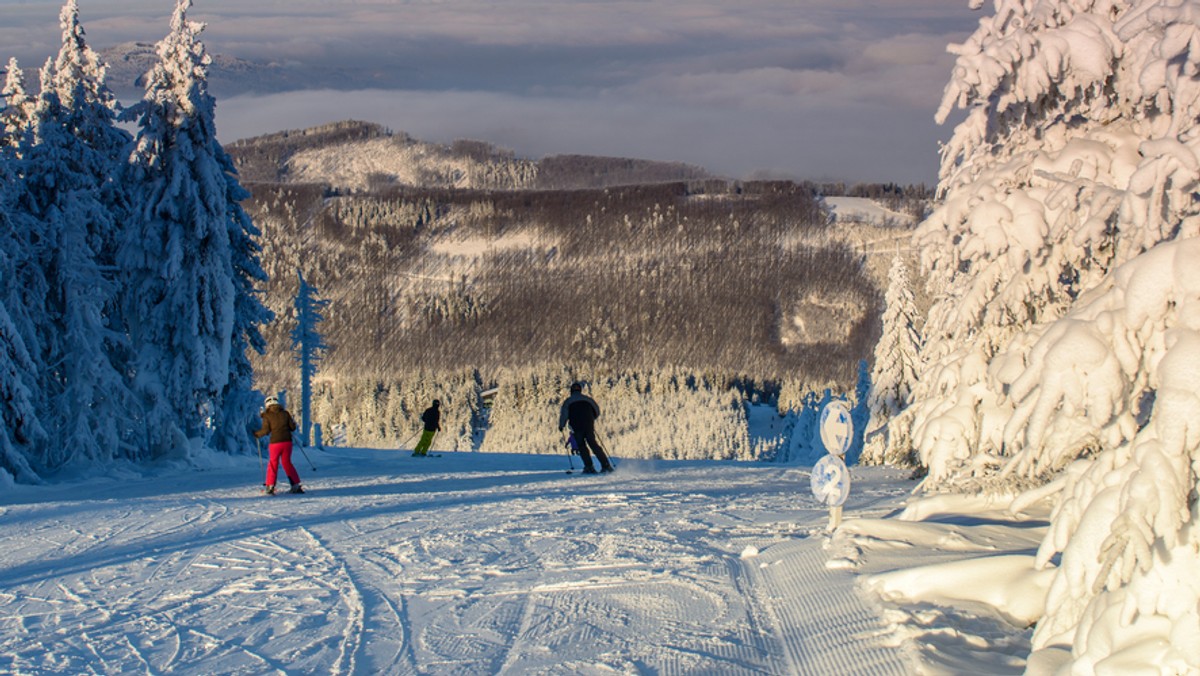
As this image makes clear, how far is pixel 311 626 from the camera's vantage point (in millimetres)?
7633

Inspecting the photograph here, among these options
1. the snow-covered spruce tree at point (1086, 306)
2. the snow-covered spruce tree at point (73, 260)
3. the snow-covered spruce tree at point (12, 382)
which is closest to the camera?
the snow-covered spruce tree at point (1086, 306)

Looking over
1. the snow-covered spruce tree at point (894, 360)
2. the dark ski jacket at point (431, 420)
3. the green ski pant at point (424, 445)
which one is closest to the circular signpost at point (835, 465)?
the green ski pant at point (424, 445)

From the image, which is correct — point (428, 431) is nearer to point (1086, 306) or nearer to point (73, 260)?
point (73, 260)

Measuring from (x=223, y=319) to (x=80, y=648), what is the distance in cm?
1869

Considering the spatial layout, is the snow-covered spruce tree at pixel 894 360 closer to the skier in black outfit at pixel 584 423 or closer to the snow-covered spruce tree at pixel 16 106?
the skier in black outfit at pixel 584 423

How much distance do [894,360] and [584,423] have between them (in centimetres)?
2169

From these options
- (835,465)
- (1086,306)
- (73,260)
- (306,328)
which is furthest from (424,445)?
(306,328)

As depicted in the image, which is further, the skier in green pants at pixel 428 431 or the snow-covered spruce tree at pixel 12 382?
the skier in green pants at pixel 428 431

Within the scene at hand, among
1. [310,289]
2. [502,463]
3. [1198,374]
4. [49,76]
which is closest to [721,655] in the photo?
[1198,374]

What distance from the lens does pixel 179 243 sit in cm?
2441

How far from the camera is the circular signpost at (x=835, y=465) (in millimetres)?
9914

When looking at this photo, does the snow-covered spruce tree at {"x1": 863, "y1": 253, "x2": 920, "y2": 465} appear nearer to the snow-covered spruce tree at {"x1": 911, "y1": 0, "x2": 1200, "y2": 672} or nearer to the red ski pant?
the red ski pant

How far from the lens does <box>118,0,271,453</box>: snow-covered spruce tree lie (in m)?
24.4

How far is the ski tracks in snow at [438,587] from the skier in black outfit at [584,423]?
3.87m
